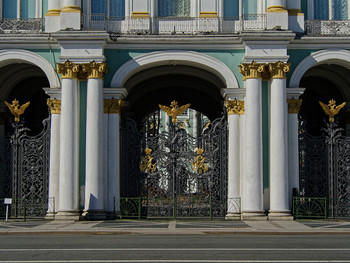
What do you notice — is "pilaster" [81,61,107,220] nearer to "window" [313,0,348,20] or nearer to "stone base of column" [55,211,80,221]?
"stone base of column" [55,211,80,221]

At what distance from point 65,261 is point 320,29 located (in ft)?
58.2

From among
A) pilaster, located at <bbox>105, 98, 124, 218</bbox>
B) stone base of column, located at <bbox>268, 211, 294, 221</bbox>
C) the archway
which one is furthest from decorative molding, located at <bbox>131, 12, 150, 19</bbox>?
stone base of column, located at <bbox>268, 211, 294, 221</bbox>

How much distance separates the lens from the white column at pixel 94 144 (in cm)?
2709

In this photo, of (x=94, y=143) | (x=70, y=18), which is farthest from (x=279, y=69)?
(x=70, y=18)

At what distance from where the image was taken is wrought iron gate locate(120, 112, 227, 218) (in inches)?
1128

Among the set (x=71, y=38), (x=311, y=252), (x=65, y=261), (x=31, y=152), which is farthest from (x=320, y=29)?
(x=65, y=261)

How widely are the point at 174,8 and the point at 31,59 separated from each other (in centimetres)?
609

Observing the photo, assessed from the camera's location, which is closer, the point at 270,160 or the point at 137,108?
the point at 270,160

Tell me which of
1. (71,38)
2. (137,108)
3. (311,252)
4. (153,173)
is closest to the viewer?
(311,252)

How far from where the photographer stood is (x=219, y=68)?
2819cm

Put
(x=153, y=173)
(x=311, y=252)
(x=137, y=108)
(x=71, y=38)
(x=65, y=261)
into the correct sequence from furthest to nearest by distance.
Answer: (x=137, y=108) < (x=153, y=173) < (x=71, y=38) < (x=311, y=252) < (x=65, y=261)

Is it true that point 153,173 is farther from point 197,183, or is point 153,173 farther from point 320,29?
point 320,29

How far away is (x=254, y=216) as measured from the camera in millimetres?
26906

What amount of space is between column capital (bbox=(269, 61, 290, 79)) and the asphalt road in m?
8.50
